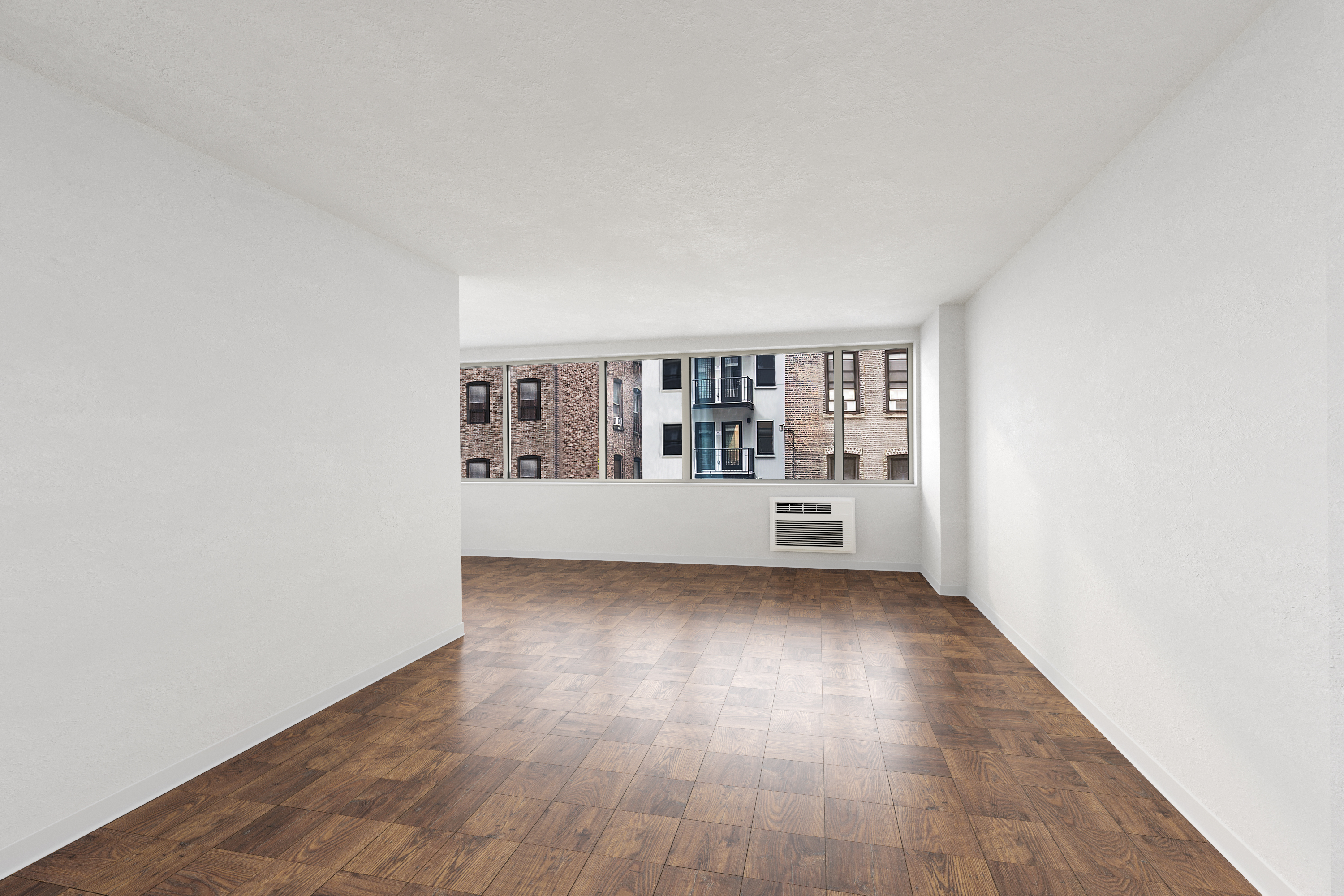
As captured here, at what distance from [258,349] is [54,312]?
797mm

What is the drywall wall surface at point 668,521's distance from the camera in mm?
6707

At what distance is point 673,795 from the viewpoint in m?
2.41

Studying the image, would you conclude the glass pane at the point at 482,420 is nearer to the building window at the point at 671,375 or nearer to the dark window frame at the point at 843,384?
the building window at the point at 671,375

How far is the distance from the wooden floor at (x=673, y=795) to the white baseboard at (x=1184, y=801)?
43 mm

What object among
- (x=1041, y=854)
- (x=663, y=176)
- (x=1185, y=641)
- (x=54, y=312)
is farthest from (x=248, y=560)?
(x=1185, y=641)

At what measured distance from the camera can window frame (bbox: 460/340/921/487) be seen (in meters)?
6.78

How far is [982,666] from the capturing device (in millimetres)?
3791

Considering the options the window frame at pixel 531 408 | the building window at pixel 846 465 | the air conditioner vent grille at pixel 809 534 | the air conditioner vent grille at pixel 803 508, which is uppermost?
the window frame at pixel 531 408

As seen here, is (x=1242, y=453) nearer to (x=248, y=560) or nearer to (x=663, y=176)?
(x=663, y=176)

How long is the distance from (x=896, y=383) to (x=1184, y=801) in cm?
566

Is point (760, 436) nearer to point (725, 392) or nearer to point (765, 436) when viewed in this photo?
point (765, 436)

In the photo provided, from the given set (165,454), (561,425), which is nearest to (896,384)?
(561,425)

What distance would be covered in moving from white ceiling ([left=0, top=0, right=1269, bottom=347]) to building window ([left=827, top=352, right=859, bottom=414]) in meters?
3.12

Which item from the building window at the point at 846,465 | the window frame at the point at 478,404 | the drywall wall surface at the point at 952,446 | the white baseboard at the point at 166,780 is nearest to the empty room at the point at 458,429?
the white baseboard at the point at 166,780
